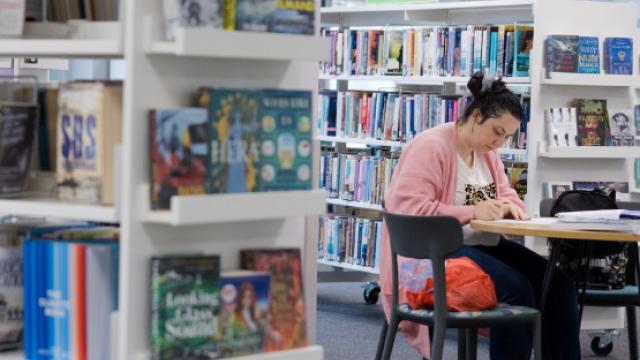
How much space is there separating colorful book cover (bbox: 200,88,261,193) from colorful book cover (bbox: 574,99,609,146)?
3.55m

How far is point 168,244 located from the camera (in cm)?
229

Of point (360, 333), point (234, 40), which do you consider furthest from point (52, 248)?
point (360, 333)

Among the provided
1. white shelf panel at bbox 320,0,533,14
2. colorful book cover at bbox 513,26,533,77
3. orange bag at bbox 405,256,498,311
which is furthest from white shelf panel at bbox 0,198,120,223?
white shelf panel at bbox 320,0,533,14

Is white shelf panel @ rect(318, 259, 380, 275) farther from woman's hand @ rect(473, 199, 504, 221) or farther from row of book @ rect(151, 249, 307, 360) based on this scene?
row of book @ rect(151, 249, 307, 360)

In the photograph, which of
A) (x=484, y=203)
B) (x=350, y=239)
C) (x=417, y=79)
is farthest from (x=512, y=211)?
(x=350, y=239)

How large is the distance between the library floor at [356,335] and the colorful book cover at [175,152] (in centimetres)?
313

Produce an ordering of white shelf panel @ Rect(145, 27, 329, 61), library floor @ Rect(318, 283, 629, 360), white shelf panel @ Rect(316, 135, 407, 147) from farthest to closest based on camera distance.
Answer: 1. white shelf panel @ Rect(316, 135, 407, 147)
2. library floor @ Rect(318, 283, 629, 360)
3. white shelf panel @ Rect(145, 27, 329, 61)

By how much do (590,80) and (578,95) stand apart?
154mm

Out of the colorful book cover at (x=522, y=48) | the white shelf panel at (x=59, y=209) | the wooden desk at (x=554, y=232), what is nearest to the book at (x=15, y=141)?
the white shelf panel at (x=59, y=209)

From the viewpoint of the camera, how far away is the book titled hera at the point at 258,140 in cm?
227

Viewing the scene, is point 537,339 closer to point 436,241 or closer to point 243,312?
point 436,241

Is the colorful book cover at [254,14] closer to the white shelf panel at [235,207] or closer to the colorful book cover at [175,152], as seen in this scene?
the colorful book cover at [175,152]

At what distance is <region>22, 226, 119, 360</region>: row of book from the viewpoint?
2.38m

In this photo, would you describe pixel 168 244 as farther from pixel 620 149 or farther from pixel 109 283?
pixel 620 149
